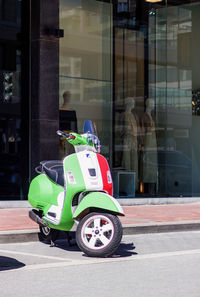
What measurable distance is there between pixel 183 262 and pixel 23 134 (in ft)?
22.9

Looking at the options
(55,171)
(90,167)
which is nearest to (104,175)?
(90,167)

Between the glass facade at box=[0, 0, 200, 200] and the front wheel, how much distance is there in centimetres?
593

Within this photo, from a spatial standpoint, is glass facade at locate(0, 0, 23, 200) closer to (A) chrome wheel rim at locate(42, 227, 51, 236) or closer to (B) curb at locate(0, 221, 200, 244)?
(B) curb at locate(0, 221, 200, 244)

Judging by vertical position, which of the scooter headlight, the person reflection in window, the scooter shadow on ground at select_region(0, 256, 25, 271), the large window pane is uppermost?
the large window pane

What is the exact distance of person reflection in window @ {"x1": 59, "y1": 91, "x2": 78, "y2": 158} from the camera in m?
14.2

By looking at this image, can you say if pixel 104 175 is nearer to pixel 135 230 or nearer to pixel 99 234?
pixel 99 234

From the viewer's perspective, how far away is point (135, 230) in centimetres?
1016

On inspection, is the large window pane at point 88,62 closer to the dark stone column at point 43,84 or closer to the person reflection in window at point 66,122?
the person reflection in window at point 66,122

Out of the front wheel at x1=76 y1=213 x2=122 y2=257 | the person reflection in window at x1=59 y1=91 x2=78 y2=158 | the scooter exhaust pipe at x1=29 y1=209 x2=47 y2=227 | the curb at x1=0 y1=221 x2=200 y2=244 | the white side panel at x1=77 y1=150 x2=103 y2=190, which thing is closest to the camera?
the front wheel at x1=76 y1=213 x2=122 y2=257

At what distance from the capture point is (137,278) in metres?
6.39

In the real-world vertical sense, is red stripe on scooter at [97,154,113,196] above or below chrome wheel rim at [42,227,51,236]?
Answer: above

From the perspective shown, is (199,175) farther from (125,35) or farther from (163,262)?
(163,262)

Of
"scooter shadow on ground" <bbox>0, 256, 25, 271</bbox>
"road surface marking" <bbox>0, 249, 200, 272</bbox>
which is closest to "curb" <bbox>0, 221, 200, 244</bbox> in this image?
"road surface marking" <bbox>0, 249, 200, 272</bbox>

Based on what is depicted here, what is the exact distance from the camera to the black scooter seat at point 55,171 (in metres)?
8.34
